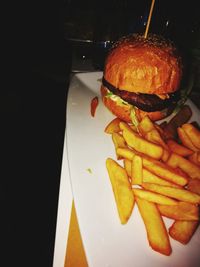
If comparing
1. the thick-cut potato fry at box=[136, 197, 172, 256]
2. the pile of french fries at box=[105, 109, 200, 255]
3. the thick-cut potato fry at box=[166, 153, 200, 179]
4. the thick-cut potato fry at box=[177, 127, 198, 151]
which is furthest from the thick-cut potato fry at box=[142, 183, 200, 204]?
the thick-cut potato fry at box=[177, 127, 198, 151]

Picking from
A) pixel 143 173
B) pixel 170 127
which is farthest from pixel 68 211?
pixel 170 127

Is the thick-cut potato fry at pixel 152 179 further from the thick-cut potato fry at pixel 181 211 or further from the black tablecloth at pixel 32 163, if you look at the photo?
the black tablecloth at pixel 32 163

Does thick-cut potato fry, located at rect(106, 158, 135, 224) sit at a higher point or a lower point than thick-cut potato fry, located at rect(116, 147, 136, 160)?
lower

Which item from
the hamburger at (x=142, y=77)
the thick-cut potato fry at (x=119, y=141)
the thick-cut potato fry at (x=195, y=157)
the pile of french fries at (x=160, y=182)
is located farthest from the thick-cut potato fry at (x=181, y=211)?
the hamburger at (x=142, y=77)

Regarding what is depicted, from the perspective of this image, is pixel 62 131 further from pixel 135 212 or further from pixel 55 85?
pixel 135 212

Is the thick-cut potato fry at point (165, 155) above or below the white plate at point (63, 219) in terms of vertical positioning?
above

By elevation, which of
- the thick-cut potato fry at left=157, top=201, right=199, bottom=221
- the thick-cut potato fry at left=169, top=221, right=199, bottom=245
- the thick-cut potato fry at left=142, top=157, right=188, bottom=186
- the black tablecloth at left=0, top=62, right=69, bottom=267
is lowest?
the black tablecloth at left=0, top=62, right=69, bottom=267

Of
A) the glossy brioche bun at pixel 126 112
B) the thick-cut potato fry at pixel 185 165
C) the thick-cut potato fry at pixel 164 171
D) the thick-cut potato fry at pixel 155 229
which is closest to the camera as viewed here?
the thick-cut potato fry at pixel 155 229

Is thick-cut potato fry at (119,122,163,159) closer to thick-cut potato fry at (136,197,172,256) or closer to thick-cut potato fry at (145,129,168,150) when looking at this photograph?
thick-cut potato fry at (145,129,168,150)
